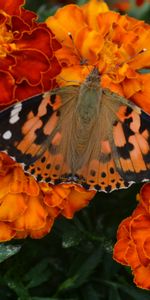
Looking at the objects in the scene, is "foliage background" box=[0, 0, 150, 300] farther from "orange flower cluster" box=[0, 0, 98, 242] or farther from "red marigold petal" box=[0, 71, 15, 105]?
"red marigold petal" box=[0, 71, 15, 105]

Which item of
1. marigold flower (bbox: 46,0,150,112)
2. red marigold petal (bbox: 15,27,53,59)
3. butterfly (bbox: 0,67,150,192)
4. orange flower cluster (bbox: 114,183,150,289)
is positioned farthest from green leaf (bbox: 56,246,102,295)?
red marigold petal (bbox: 15,27,53,59)

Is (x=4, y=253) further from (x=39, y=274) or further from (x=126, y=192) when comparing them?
(x=126, y=192)

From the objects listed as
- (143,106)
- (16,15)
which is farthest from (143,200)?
(16,15)

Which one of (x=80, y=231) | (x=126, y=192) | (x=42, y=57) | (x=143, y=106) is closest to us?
(x=42, y=57)

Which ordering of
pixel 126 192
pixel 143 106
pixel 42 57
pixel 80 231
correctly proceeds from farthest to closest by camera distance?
1. pixel 126 192
2. pixel 80 231
3. pixel 143 106
4. pixel 42 57

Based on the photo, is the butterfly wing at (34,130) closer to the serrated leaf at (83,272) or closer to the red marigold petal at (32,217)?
the red marigold petal at (32,217)

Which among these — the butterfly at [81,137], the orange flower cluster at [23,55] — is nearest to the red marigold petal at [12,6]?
the orange flower cluster at [23,55]
